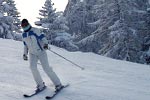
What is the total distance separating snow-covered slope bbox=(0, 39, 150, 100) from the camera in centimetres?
965

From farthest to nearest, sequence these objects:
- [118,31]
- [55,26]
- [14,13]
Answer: [14,13] < [55,26] < [118,31]

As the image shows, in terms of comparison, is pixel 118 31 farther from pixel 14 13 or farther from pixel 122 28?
pixel 14 13

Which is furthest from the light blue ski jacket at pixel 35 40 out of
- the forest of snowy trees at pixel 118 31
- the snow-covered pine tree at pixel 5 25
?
the snow-covered pine tree at pixel 5 25

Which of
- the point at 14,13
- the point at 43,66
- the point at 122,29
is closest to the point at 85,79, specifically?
the point at 43,66

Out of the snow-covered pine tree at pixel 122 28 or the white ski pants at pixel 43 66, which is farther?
the snow-covered pine tree at pixel 122 28

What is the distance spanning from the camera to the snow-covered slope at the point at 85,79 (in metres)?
9.65

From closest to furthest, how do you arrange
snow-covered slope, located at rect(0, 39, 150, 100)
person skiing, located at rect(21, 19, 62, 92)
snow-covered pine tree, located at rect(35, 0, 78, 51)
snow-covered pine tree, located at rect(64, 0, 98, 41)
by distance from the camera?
person skiing, located at rect(21, 19, 62, 92), snow-covered slope, located at rect(0, 39, 150, 100), snow-covered pine tree, located at rect(35, 0, 78, 51), snow-covered pine tree, located at rect(64, 0, 98, 41)

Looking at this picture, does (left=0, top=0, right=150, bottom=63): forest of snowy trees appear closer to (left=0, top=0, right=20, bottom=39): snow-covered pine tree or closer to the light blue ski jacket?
(left=0, top=0, right=20, bottom=39): snow-covered pine tree

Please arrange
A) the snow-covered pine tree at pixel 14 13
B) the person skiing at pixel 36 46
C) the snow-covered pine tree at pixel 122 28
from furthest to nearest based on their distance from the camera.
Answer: the snow-covered pine tree at pixel 14 13 < the snow-covered pine tree at pixel 122 28 < the person skiing at pixel 36 46

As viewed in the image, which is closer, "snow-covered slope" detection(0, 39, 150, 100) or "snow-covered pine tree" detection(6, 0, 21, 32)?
"snow-covered slope" detection(0, 39, 150, 100)

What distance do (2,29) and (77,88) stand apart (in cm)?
3070

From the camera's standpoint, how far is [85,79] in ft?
38.5

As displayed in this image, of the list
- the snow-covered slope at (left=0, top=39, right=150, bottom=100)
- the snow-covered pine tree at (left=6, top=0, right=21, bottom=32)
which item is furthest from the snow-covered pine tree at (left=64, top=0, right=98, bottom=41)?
the snow-covered slope at (left=0, top=39, right=150, bottom=100)

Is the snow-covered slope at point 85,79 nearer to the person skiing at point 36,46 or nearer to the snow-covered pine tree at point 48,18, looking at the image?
the person skiing at point 36,46
